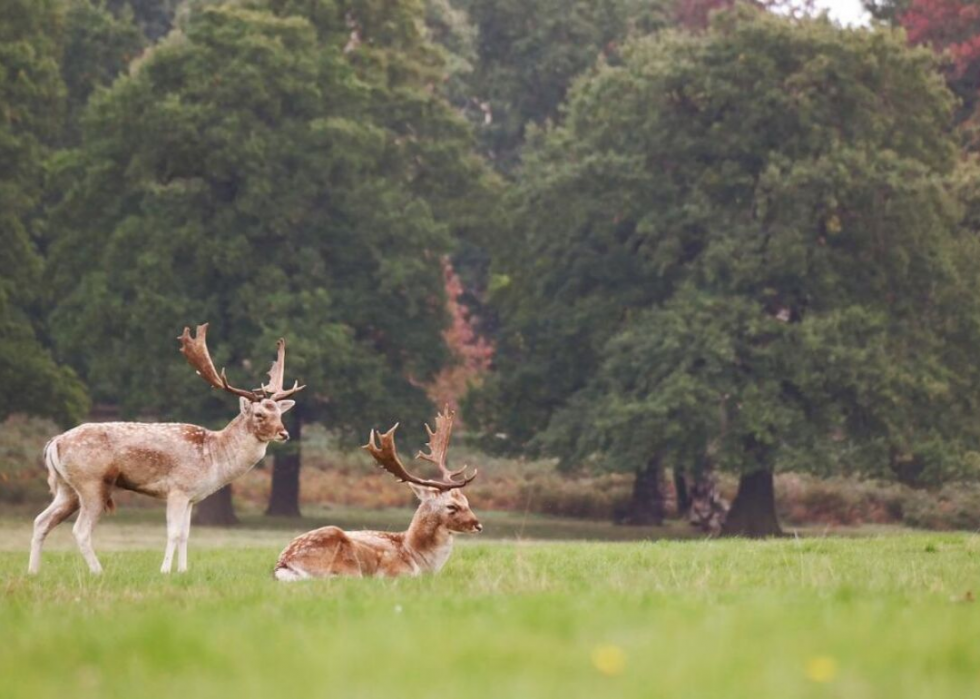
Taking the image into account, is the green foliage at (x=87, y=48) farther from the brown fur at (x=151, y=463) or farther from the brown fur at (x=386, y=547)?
the brown fur at (x=386, y=547)

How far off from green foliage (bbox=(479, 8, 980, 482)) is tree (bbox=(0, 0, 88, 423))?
27.8ft

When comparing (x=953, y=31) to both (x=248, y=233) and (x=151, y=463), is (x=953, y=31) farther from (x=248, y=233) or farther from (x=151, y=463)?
(x=151, y=463)

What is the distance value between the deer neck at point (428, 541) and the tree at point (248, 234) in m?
18.5

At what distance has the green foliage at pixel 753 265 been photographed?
101ft

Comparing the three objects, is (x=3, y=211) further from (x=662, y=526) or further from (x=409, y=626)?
(x=409, y=626)

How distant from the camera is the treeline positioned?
3130 cm

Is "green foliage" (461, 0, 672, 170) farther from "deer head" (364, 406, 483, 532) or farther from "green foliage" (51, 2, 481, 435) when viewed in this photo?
"deer head" (364, 406, 483, 532)

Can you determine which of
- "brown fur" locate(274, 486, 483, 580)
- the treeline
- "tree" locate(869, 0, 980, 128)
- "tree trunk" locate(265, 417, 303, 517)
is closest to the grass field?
"brown fur" locate(274, 486, 483, 580)

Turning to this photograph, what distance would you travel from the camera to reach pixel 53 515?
49.2ft

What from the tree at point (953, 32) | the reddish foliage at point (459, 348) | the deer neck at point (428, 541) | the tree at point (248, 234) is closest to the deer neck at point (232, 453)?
the deer neck at point (428, 541)

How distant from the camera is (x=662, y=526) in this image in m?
36.3

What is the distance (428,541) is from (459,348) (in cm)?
3260

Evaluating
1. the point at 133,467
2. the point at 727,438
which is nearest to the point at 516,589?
the point at 133,467

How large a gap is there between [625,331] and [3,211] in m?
11.3
